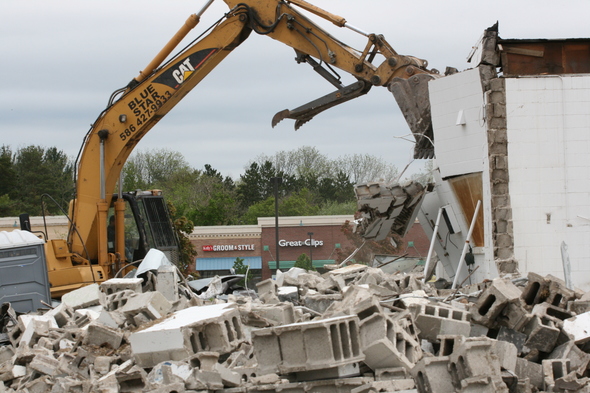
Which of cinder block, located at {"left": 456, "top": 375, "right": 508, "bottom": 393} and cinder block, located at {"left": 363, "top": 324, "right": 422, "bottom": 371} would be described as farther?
cinder block, located at {"left": 363, "top": 324, "right": 422, "bottom": 371}

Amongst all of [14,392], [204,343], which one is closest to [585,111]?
[204,343]

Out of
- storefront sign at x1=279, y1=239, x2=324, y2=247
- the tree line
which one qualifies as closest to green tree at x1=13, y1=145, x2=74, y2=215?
the tree line

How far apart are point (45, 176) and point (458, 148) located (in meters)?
53.0

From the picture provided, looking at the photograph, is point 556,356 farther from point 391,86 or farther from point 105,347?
point 391,86

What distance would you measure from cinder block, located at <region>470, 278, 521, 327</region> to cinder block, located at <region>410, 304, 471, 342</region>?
0.14 metres

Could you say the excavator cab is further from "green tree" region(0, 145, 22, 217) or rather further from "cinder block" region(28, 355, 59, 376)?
"green tree" region(0, 145, 22, 217)

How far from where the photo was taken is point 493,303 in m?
8.64

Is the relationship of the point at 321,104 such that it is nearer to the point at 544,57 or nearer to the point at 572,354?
the point at 544,57

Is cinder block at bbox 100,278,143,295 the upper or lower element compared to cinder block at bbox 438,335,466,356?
upper

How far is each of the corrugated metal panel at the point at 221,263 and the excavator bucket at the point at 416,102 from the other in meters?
33.8

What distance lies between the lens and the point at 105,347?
9.59 meters

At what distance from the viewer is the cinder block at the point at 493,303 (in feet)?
27.9

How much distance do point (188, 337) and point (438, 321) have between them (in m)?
2.76

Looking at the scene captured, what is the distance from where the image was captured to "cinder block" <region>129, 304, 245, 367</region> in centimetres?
812
